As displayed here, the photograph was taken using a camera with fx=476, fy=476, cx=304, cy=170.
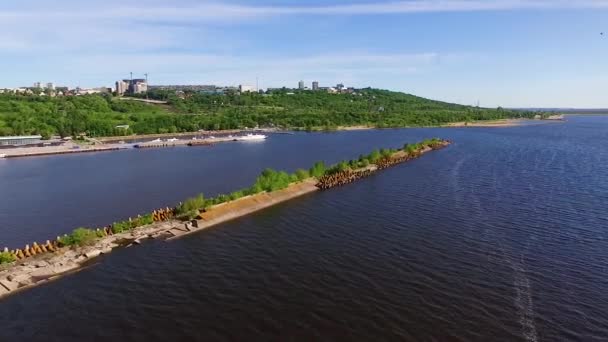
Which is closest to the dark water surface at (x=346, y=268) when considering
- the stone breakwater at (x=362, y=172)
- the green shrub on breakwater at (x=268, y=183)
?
the stone breakwater at (x=362, y=172)

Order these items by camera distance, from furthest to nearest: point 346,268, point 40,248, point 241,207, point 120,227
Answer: point 241,207
point 120,227
point 40,248
point 346,268

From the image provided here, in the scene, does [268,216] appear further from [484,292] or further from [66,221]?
[484,292]

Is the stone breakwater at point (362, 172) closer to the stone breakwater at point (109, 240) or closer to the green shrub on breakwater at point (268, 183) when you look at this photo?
the green shrub on breakwater at point (268, 183)

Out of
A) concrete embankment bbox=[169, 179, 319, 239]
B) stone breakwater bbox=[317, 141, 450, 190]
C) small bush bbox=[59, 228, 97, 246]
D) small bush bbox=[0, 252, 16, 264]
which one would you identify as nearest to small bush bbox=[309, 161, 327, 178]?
stone breakwater bbox=[317, 141, 450, 190]

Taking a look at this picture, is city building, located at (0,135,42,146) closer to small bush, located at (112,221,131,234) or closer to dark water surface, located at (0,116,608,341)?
dark water surface, located at (0,116,608,341)

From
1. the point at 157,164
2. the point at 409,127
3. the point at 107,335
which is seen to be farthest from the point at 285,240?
the point at 409,127

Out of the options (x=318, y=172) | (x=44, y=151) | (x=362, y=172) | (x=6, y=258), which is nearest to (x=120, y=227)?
(x=6, y=258)

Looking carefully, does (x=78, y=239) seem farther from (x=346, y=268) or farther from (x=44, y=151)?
(x=44, y=151)
